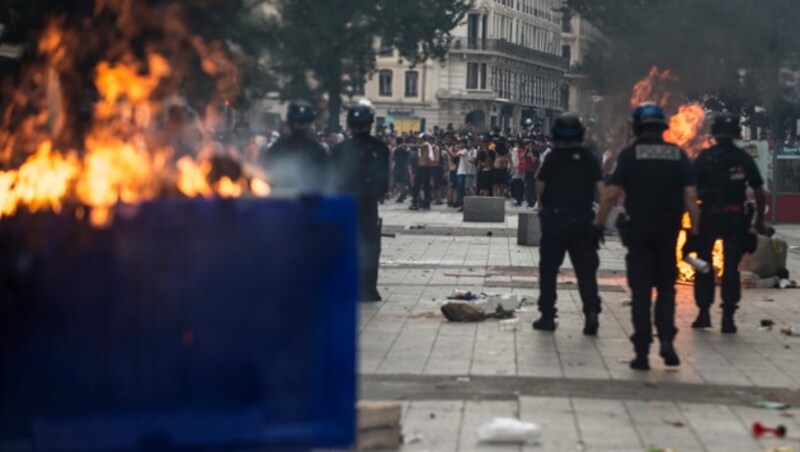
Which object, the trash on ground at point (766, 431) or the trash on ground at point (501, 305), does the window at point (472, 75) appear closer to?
the trash on ground at point (501, 305)

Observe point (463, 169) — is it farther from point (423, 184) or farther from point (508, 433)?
point (508, 433)

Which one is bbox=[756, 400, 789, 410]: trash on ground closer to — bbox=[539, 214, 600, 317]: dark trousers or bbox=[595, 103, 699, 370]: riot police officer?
bbox=[595, 103, 699, 370]: riot police officer

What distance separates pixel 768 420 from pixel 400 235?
2024 centimetres

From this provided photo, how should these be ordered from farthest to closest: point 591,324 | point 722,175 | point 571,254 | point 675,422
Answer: point 722,175 → point 591,324 → point 571,254 → point 675,422

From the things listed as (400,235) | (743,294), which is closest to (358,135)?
(743,294)

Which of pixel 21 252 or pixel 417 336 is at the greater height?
pixel 21 252

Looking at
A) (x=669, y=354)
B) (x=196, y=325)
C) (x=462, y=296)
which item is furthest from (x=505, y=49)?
(x=196, y=325)

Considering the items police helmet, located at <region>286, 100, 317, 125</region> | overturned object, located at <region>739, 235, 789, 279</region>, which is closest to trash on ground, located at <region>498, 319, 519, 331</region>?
police helmet, located at <region>286, 100, 317, 125</region>

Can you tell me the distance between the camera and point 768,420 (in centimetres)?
974

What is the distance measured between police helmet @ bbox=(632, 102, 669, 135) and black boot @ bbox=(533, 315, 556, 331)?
8.58 ft

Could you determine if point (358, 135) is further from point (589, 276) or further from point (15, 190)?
point (15, 190)

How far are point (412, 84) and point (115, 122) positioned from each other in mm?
55668

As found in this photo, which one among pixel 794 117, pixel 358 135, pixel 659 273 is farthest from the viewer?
pixel 794 117

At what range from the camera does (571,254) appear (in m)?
13.9
